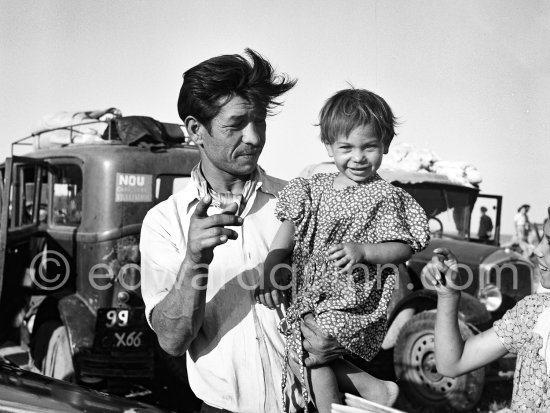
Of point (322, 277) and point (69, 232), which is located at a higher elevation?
point (322, 277)

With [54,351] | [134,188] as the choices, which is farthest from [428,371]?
[54,351]

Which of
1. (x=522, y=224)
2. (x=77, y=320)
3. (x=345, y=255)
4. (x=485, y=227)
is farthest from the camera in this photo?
(x=522, y=224)

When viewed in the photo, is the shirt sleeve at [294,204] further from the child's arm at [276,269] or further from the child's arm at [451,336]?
the child's arm at [451,336]

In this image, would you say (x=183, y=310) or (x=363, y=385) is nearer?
(x=183, y=310)

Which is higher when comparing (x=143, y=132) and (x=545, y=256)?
(x=143, y=132)

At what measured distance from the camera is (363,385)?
211 cm

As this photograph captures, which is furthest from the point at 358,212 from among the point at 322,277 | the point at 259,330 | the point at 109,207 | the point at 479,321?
the point at 479,321

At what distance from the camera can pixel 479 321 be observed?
566 cm

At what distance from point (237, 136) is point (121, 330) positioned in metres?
3.30

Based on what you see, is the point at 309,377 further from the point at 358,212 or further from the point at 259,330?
the point at 358,212

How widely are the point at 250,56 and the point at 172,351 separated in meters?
1.04

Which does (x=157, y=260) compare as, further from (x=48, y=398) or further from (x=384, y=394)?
(x=384, y=394)

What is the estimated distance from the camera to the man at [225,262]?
1.91 metres

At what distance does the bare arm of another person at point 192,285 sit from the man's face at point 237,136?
1.39 feet
